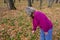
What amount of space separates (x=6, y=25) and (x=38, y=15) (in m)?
4.98

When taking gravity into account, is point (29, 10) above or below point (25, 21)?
above

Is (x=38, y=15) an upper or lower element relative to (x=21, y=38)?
upper

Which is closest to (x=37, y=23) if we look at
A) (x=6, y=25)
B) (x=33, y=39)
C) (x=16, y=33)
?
(x=33, y=39)

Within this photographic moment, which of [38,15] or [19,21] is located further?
[19,21]

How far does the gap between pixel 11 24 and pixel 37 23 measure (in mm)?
4786

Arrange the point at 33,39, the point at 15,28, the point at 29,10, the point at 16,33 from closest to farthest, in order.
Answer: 1. the point at 29,10
2. the point at 33,39
3. the point at 16,33
4. the point at 15,28

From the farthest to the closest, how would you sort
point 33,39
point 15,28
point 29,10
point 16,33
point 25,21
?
point 25,21 → point 15,28 → point 16,33 → point 33,39 → point 29,10

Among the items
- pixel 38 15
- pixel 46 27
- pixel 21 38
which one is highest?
pixel 38 15

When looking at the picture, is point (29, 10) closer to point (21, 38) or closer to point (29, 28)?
point (21, 38)

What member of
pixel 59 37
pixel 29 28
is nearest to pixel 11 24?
pixel 29 28

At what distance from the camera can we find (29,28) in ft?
32.1

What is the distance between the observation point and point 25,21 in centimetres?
1113

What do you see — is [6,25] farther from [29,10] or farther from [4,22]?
[29,10]

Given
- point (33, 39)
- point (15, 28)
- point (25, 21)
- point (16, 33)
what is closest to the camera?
point (33, 39)
